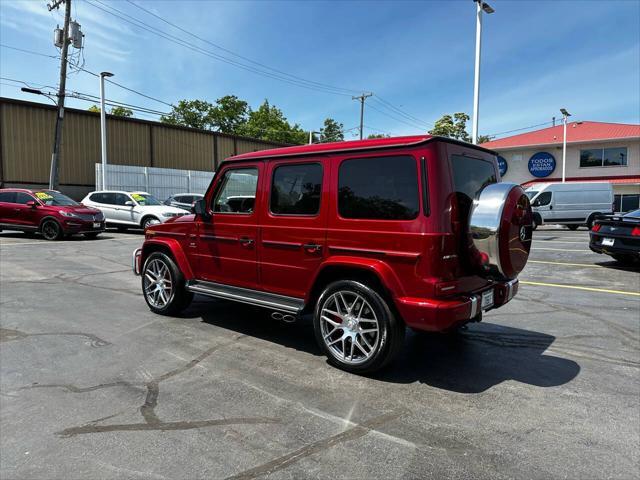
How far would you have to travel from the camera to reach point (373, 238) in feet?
12.5

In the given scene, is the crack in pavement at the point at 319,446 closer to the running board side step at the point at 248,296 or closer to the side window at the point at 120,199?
the running board side step at the point at 248,296

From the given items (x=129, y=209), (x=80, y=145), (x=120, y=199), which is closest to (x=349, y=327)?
(x=129, y=209)

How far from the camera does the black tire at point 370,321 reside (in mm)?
3713

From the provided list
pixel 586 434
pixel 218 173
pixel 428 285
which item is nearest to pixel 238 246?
pixel 218 173

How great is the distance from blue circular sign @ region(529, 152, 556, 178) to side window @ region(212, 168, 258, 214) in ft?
116

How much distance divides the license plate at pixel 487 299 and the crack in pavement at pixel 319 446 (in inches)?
48.7

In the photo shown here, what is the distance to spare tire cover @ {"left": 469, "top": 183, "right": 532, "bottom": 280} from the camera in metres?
3.63

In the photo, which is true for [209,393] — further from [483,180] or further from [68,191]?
[68,191]

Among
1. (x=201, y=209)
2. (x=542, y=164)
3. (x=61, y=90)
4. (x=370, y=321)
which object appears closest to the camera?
(x=370, y=321)

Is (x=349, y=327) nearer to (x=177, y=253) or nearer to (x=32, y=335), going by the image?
(x=177, y=253)

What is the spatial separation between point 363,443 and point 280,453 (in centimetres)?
54

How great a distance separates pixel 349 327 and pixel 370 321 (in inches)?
9.2

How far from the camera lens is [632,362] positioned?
14.4ft

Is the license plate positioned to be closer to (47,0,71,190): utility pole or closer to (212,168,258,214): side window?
(212,168,258,214): side window
